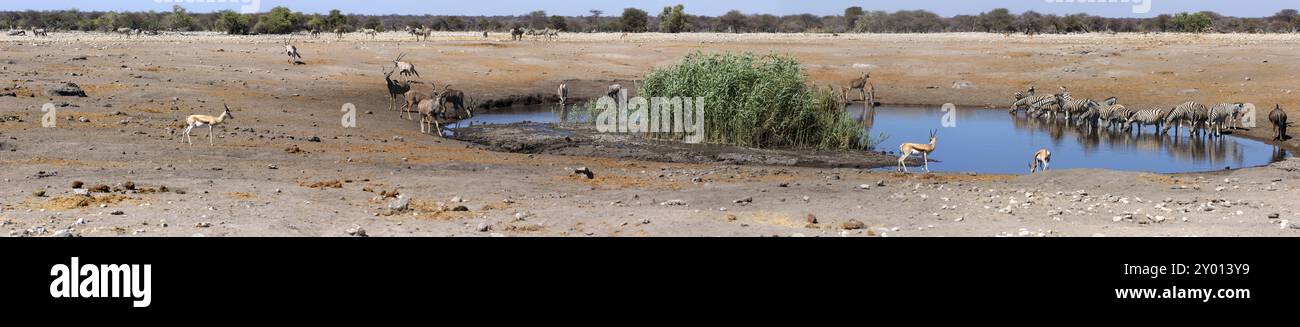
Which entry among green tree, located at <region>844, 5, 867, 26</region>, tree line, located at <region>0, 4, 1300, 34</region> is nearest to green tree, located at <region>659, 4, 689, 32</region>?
tree line, located at <region>0, 4, 1300, 34</region>

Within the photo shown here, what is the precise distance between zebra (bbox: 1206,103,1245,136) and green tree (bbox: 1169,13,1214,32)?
5667 centimetres

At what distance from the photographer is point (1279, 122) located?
21.8 metres

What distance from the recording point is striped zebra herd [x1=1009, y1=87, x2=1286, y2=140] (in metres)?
22.8

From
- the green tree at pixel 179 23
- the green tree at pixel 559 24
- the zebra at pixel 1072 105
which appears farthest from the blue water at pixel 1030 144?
the green tree at pixel 559 24

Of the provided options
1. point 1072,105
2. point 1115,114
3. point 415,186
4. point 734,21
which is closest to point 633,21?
point 734,21

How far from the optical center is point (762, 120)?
20406 mm

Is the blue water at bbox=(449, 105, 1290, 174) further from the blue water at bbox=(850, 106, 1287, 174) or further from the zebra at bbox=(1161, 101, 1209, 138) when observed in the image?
the zebra at bbox=(1161, 101, 1209, 138)

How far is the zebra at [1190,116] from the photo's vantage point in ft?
74.8

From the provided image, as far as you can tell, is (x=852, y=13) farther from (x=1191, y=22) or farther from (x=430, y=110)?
(x=430, y=110)

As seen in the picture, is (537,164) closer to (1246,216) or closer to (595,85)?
(1246,216)

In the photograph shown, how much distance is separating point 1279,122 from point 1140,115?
2.72 meters
